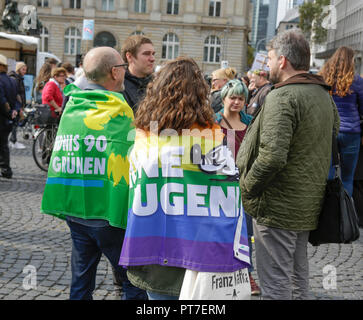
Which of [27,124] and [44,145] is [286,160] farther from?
[27,124]

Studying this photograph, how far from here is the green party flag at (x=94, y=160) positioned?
2.83 meters

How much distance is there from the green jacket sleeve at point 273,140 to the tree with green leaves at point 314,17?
2237 inches

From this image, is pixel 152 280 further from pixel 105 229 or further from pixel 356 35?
pixel 356 35

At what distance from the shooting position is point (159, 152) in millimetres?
2316

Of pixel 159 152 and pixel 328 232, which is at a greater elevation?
pixel 159 152

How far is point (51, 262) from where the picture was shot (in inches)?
188

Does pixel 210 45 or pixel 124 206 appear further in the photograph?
pixel 210 45

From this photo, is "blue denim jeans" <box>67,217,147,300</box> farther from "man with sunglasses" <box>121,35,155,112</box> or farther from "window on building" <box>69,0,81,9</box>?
"window on building" <box>69,0,81,9</box>

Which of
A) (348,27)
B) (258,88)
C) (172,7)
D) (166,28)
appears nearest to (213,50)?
(166,28)

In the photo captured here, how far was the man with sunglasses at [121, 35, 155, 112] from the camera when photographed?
3.91 m

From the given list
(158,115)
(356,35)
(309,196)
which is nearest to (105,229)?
(158,115)

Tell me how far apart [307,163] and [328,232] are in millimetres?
447
